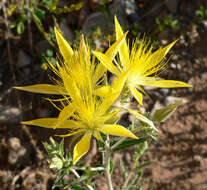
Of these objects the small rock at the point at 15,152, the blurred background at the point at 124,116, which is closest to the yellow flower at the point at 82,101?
the blurred background at the point at 124,116

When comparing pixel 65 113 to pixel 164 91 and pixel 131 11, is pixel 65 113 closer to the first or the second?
pixel 164 91

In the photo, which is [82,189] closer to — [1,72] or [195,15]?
[1,72]

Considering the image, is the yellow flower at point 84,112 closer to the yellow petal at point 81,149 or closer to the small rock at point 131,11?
the yellow petal at point 81,149

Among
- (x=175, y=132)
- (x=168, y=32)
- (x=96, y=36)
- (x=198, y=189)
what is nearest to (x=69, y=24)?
(x=96, y=36)

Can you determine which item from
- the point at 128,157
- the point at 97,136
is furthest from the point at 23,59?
the point at 97,136

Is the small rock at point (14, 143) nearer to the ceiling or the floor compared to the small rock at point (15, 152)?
nearer to the ceiling

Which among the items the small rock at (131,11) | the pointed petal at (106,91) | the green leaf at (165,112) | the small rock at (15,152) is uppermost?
the small rock at (131,11)

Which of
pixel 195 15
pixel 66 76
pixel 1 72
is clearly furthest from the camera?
pixel 195 15

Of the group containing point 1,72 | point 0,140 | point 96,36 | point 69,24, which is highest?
point 69,24
